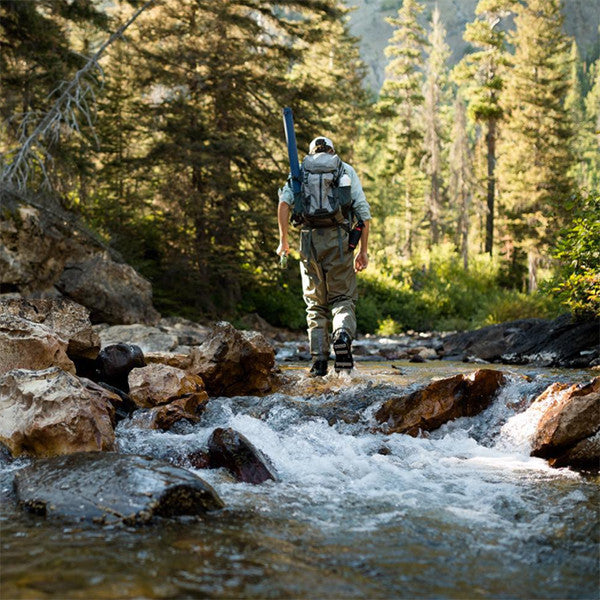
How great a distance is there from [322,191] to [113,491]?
4009mm

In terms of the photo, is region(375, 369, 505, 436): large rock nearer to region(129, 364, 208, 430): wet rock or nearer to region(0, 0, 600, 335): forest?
region(129, 364, 208, 430): wet rock

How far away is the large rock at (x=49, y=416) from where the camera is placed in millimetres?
4367

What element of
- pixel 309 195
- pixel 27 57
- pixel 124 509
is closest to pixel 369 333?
pixel 27 57

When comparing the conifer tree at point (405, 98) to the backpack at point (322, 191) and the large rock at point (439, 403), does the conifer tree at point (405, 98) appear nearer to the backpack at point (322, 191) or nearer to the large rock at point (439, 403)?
the backpack at point (322, 191)

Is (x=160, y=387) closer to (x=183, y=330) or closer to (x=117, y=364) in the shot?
(x=117, y=364)

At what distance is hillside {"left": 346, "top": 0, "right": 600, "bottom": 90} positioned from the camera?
15262cm

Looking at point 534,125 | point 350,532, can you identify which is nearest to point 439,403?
point 350,532

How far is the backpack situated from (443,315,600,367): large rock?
14.3 ft

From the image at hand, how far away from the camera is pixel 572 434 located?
15.7 feet

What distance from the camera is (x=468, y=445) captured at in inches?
210

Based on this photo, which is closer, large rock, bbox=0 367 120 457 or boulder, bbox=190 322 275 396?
large rock, bbox=0 367 120 457

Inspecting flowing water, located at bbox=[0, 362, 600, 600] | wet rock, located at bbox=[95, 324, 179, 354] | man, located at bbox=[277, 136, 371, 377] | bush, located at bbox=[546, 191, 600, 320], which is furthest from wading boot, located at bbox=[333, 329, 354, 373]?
wet rock, located at bbox=[95, 324, 179, 354]

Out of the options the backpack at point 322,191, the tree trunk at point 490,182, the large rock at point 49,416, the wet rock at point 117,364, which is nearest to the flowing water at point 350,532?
the large rock at point 49,416

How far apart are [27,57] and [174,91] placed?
4.05 meters
